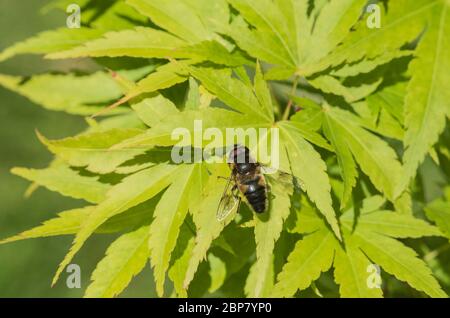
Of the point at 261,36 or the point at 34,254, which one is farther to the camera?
the point at 34,254

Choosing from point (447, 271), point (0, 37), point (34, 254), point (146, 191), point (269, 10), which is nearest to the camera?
point (146, 191)

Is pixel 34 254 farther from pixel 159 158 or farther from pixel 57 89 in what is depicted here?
pixel 159 158

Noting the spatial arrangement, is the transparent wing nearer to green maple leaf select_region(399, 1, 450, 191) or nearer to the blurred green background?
green maple leaf select_region(399, 1, 450, 191)

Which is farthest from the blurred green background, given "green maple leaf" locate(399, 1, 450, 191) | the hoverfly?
"green maple leaf" locate(399, 1, 450, 191)

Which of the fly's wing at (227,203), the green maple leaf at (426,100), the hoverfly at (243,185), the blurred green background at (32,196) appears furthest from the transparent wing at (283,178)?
the blurred green background at (32,196)
